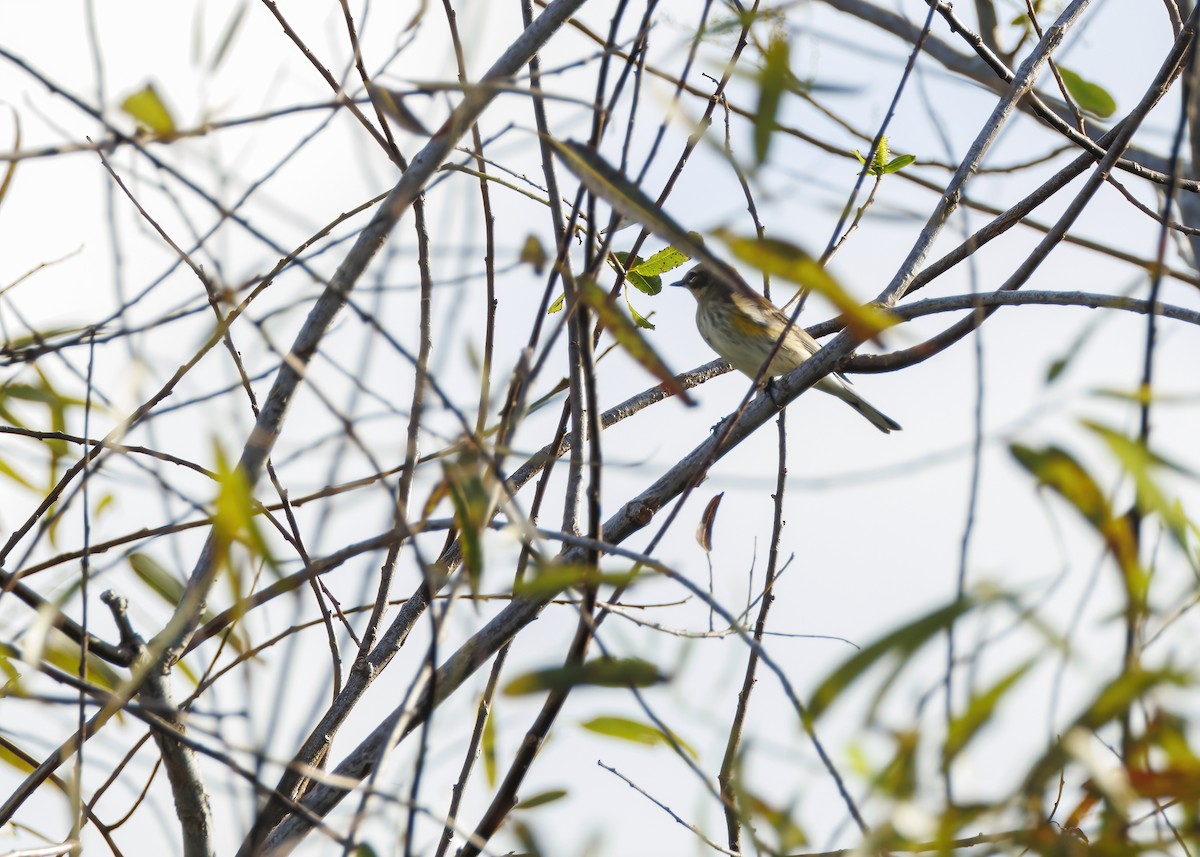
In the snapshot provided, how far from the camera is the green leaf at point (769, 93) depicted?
1468mm

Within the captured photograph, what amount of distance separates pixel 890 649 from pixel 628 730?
1.63 feet

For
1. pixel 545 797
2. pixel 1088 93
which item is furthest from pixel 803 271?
pixel 1088 93

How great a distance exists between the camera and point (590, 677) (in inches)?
57.9

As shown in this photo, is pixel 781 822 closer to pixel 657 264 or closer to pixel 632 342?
pixel 632 342

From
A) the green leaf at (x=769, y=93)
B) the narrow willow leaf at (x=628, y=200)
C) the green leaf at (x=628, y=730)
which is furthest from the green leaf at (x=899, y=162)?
the green leaf at (x=628, y=730)

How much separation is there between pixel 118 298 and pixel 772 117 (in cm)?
100

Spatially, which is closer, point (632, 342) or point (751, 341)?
point (632, 342)

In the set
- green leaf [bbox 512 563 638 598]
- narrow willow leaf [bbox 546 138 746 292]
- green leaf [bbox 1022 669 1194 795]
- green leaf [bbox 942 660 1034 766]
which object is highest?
narrow willow leaf [bbox 546 138 746 292]

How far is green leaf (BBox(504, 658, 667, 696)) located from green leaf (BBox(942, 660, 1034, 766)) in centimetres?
34

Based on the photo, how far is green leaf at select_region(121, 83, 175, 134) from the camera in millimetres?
1508

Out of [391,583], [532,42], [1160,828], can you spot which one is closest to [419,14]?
[532,42]

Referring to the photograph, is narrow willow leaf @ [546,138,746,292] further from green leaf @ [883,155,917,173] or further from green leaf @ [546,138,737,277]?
green leaf @ [883,155,917,173]

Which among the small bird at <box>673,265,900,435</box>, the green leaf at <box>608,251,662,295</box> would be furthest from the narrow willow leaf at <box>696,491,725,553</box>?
the small bird at <box>673,265,900,435</box>

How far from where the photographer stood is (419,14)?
6.94 feet
